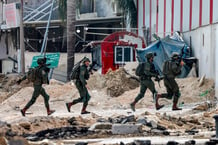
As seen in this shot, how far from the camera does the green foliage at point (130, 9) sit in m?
37.7

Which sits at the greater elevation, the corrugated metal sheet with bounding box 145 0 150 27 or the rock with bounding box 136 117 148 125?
the corrugated metal sheet with bounding box 145 0 150 27

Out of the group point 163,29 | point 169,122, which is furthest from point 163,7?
point 169,122

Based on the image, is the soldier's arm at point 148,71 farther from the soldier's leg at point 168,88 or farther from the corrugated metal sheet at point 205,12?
the corrugated metal sheet at point 205,12

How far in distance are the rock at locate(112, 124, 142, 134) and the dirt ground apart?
1.83 meters

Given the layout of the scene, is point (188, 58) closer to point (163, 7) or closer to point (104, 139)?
point (163, 7)

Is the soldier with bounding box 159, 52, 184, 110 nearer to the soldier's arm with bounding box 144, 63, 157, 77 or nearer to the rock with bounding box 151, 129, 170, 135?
the soldier's arm with bounding box 144, 63, 157, 77

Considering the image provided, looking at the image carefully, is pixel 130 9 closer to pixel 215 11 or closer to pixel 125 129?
pixel 215 11

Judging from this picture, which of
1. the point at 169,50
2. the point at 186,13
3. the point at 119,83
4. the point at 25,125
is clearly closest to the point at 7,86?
the point at 119,83

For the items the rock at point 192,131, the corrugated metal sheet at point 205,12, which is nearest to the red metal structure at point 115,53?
the corrugated metal sheet at point 205,12

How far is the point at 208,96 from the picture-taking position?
20953 millimetres

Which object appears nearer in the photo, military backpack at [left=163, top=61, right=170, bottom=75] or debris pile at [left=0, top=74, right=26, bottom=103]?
military backpack at [left=163, top=61, right=170, bottom=75]

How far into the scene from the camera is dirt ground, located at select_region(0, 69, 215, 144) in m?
16.5

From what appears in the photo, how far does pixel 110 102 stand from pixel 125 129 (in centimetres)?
1026

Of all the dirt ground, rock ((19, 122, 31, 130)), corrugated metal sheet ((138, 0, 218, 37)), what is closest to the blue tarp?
corrugated metal sheet ((138, 0, 218, 37))
